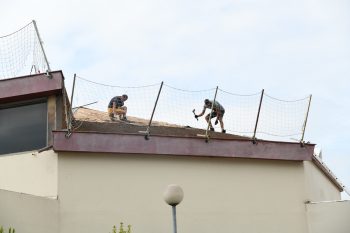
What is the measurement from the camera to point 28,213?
12.6 meters

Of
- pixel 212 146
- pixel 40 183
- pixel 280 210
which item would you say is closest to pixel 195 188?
pixel 212 146

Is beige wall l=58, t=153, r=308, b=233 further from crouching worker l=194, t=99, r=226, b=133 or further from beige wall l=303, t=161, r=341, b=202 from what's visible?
crouching worker l=194, t=99, r=226, b=133

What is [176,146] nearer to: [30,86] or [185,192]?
[185,192]

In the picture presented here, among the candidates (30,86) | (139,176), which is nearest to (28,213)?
(139,176)

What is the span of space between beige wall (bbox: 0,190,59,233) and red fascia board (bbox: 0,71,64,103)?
2.64 meters

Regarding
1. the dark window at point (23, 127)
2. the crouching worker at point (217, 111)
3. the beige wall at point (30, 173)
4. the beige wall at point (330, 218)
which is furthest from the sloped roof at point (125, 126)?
the beige wall at point (330, 218)

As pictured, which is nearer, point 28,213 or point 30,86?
point 28,213

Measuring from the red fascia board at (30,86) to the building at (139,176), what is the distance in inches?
0.9

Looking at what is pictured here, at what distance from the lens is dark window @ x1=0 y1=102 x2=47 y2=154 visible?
47.4ft

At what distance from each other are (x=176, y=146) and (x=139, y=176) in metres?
1.00

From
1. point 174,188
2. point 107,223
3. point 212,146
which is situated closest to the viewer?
point 174,188

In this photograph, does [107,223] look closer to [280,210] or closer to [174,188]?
[174,188]

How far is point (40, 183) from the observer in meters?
13.6

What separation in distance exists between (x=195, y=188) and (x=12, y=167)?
3.88 meters
